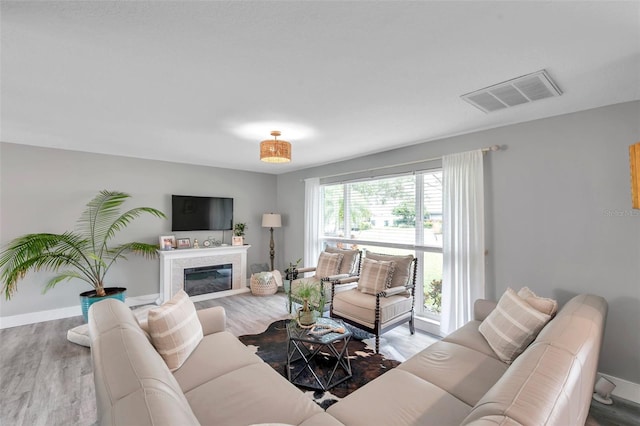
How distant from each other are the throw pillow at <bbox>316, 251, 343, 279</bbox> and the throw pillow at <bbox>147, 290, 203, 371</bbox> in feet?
7.70

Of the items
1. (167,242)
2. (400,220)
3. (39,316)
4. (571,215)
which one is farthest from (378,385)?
(39,316)

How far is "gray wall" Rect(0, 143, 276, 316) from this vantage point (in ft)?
12.2

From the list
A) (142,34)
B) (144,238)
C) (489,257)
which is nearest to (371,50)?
(142,34)

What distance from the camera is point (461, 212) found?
320 centimetres

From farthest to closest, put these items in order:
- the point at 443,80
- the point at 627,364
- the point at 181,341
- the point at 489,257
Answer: the point at 489,257 → the point at 627,364 → the point at 443,80 → the point at 181,341

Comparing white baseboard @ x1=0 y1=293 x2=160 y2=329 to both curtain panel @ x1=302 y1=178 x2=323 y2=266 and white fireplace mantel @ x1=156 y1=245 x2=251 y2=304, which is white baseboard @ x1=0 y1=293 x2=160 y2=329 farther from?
curtain panel @ x1=302 y1=178 x2=323 y2=266

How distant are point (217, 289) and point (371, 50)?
191 inches

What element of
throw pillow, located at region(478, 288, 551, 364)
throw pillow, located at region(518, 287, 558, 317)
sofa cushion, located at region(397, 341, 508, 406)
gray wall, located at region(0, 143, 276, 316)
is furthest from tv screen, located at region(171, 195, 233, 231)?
throw pillow, located at region(518, 287, 558, 317)

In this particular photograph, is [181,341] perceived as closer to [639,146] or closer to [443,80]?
[443,80]

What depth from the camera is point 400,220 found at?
13.0 feet

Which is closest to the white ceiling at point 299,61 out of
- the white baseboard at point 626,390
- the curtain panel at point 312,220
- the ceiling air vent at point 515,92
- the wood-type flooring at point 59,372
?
the ceiling air vent at point 515,92

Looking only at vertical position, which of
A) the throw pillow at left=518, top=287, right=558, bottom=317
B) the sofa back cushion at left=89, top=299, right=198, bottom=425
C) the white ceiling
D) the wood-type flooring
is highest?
the white ceiling

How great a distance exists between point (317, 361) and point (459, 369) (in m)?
1.37

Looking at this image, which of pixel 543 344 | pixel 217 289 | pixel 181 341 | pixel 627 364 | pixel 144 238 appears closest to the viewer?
pixel 543 344
